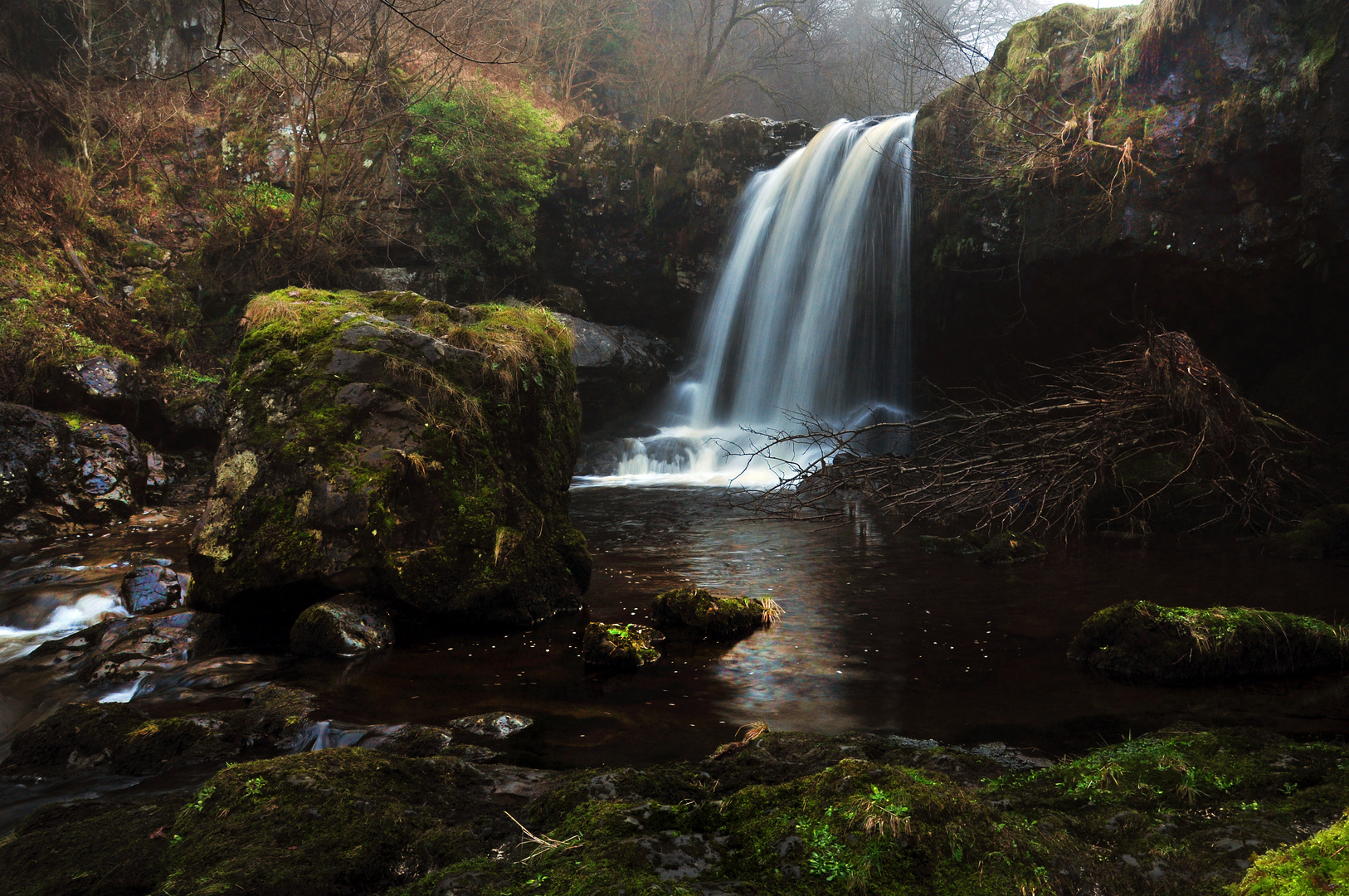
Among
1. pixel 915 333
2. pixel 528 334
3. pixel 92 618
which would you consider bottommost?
pixel 92 618

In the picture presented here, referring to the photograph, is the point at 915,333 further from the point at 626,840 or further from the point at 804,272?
the point at 626,840

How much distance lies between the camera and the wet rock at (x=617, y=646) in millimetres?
4965

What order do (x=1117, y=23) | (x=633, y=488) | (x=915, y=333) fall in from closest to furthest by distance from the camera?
1. (x=1117, y=23)
2. (x=633, y=488)
3. (x=915, y=333)

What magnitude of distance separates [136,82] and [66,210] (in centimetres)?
386

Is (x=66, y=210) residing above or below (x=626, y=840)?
above

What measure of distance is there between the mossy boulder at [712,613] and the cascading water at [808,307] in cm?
779

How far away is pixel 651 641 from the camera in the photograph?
17.3ft

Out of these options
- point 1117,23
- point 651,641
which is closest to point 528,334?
point 651,641

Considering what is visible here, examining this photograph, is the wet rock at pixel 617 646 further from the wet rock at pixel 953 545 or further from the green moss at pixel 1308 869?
the wet rock at pixel 953 545

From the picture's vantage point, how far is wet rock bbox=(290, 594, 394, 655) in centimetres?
519

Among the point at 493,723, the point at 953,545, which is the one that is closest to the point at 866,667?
the point at 493,723

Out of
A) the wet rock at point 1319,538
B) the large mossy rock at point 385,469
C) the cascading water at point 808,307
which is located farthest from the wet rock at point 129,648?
the cascading water at point 808,307

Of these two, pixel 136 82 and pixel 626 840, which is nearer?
pixel 626 840

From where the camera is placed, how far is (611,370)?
16.3 meters
